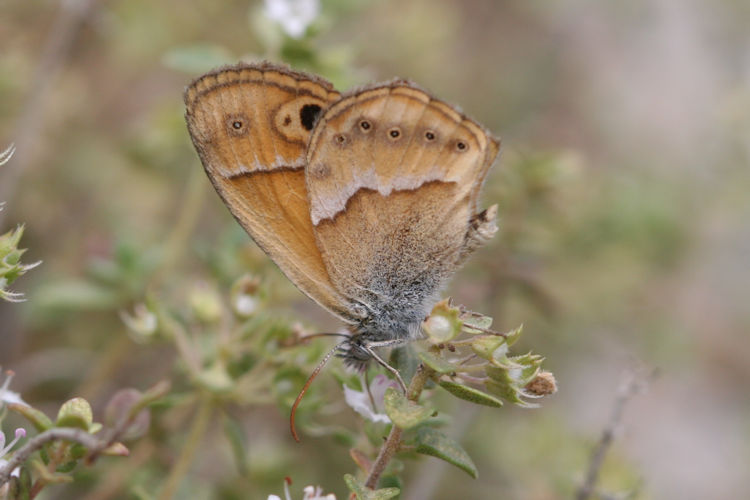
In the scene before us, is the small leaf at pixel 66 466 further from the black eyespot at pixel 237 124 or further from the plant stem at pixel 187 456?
the black eyespot at pixel 237 124

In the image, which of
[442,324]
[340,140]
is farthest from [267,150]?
[442,324]

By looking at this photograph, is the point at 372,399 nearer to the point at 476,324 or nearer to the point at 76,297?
the point at 476,324

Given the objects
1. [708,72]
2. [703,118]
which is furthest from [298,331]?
[708,72]

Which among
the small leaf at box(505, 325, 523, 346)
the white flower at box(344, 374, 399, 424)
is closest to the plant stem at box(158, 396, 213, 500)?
the white flower at box(344, 374, 399, 424)

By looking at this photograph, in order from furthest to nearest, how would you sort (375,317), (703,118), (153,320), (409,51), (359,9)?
1. (703,118)
2. (409,51)
3. (359,9)
4. (153,320)
5. (375,317)

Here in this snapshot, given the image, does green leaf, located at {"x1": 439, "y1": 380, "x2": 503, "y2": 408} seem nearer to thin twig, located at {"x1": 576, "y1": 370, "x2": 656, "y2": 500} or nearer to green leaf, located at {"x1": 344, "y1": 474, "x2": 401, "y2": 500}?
green leaf, located at {"x1": 344, "y1": 474, "x2": 401, "y2": 500}

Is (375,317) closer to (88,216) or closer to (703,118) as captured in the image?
(88,216)
